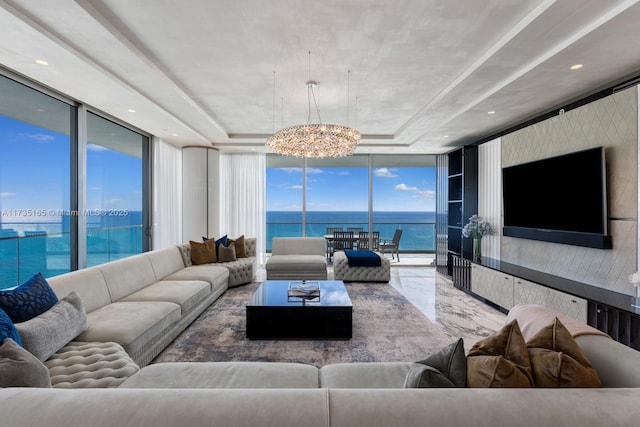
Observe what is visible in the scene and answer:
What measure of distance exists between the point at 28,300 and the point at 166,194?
477 centimetres

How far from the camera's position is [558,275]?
3.83 m

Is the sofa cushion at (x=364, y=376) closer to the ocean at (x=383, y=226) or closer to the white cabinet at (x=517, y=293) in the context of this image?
the white cabinet at (x=517, y=293)

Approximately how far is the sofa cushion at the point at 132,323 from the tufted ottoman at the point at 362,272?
321cm

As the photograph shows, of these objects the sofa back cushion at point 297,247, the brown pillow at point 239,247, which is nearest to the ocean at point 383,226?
the sofa back cushion at point 297,247

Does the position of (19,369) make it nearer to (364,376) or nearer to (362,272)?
(364,376)

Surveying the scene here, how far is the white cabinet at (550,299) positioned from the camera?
2.99 metres

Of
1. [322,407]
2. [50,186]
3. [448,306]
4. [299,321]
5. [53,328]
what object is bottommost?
[448,306]

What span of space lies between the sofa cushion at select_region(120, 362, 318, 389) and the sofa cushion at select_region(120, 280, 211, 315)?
5.23 feet

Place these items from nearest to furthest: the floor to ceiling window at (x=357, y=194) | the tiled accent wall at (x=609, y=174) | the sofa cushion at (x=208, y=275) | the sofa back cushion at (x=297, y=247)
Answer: the tiled accent wall at (x=609, y=174)
the sofa cushion at (x=208, y=275)
the sofa back cushion at (x=297, y=247)
the floor to ceiling window at (x=357, y=194)

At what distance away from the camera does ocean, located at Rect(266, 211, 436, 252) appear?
1377 cm

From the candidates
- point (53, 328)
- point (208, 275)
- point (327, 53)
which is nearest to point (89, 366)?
point (53, 328)

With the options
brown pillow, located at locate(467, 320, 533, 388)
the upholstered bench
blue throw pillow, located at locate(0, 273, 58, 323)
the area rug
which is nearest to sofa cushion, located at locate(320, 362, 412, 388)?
brown pillow, located at locate(467, 320, 533, 388)

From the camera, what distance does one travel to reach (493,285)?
4305mm

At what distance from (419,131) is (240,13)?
3.84 m
